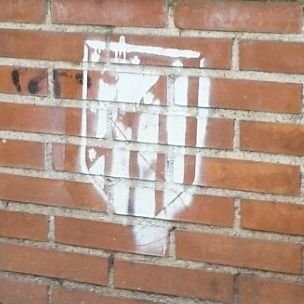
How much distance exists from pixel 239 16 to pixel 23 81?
0.65 m

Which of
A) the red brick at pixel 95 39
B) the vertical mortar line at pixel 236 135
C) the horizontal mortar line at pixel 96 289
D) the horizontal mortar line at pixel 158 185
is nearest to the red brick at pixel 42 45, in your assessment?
the red brick at pixel 95 39

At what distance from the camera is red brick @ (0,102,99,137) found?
6.56 ft

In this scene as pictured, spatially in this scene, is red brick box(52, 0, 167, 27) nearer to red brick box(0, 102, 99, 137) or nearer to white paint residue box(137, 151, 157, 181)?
red brick box(0, 102, 99, 137)

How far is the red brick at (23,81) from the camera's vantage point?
6.61 feet

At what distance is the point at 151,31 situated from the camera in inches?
74.9

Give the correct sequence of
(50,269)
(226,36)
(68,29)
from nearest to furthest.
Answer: (226,36) < (68,29) < (50,269)

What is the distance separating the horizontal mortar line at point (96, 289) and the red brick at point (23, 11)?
0.77 metres

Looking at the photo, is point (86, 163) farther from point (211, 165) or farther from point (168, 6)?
point (168, 6)

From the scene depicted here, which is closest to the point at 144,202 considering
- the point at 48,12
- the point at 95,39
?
the point at 95,39

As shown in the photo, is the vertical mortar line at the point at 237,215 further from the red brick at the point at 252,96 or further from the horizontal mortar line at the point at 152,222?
the red brick at the point at 252,96

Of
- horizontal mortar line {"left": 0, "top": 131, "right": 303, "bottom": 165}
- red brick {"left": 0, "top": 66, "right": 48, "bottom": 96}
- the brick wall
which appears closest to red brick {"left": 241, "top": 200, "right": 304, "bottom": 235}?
the brick wall

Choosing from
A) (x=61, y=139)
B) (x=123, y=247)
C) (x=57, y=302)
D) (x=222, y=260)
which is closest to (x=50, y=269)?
(x=57, y=302)

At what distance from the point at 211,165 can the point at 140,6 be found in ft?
1.54

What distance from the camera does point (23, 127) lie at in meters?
2.05
